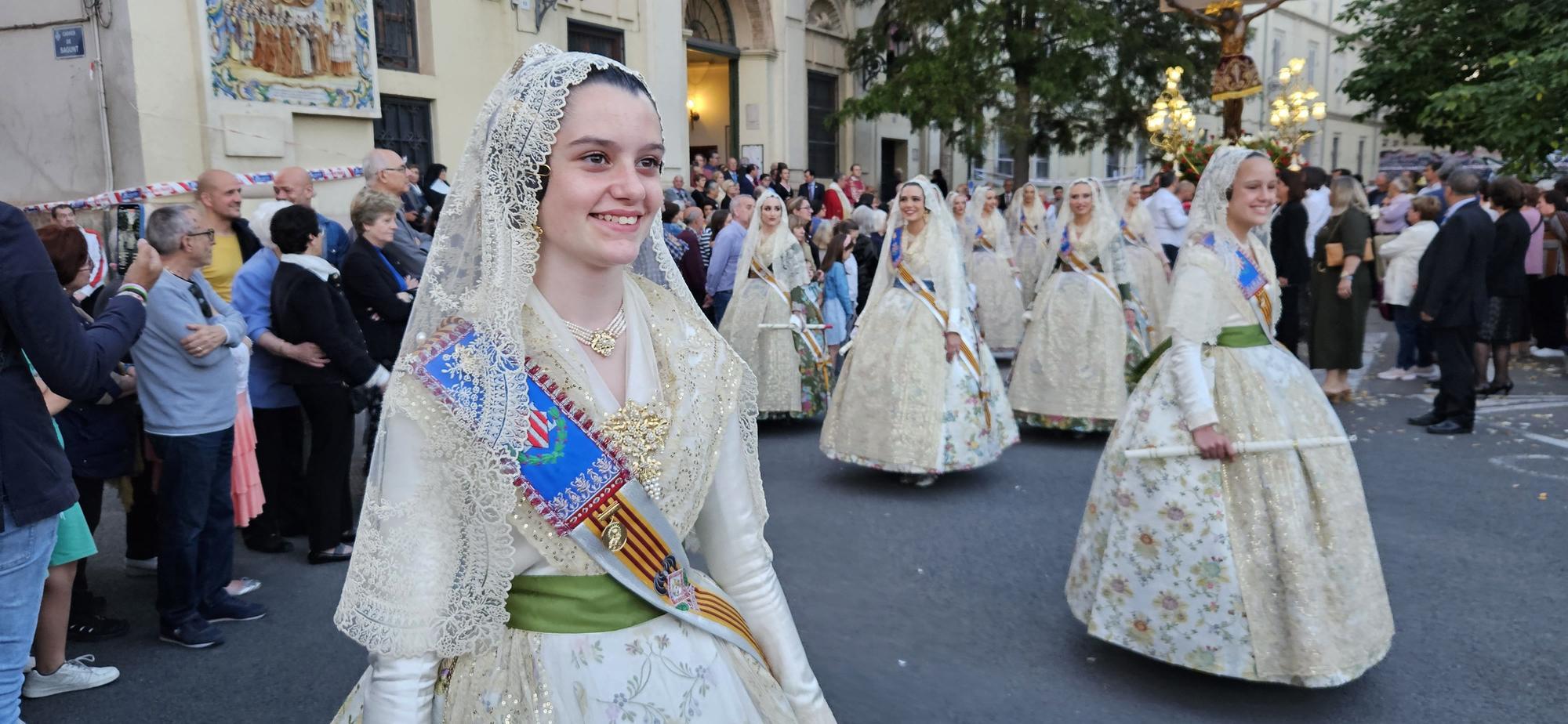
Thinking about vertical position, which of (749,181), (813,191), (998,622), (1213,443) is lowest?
(998,622)

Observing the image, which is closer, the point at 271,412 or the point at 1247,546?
the point at 1247,546

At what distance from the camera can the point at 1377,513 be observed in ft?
19.5

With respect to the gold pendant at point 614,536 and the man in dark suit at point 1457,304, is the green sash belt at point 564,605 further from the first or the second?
the man in dark suit at point 1457,304

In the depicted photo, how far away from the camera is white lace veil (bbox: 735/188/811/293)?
26.9 ft

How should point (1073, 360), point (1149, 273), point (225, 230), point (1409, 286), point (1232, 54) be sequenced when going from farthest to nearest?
point (1232, 54) → point (1409, 286) → point (1149, 273) → point (1073, 360) → point (225, 230)

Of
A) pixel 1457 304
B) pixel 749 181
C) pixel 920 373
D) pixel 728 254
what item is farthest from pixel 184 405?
pixel 749 181

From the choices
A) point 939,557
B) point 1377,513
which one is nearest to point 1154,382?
point 939,557

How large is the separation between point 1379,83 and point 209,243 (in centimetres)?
2297

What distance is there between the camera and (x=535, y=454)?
162cm

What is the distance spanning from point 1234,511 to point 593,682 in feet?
8.90

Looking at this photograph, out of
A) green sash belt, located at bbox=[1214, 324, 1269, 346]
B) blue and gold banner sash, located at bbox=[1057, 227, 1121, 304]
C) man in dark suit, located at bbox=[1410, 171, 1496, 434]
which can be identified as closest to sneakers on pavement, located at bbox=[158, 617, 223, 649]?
green sash belt, located at bbox=[1214, 324, 1269, 346]

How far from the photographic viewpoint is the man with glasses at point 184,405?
13.6 feet

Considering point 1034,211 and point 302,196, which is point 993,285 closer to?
point 1034,211

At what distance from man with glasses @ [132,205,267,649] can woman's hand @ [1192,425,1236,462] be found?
→ 11.9 ft
